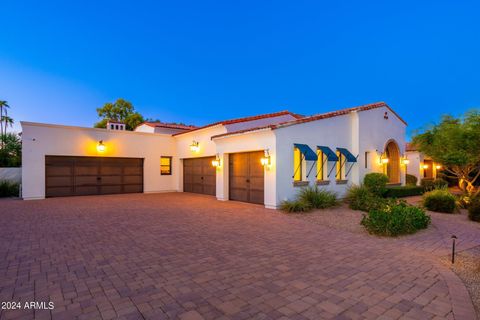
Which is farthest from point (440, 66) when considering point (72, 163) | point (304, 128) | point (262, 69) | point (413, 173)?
point (72, 163)

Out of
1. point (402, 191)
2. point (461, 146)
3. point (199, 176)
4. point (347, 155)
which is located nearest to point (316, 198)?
point (347, 155)

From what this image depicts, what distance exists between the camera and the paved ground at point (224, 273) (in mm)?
3270

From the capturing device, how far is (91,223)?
8367 millimetres

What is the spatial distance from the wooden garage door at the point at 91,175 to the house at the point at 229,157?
0.16ft

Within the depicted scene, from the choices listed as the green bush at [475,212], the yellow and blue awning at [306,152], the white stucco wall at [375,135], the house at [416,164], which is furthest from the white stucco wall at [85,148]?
the house at [416,164]

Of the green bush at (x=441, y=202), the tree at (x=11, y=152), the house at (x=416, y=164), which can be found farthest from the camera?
the house at (x=416, y=164)

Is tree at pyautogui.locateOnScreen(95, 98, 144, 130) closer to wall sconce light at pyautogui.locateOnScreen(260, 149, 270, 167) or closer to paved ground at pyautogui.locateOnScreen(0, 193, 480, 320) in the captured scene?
wall sconce light at pyautogui.locateOnScreen(260, 149, 270, 167)

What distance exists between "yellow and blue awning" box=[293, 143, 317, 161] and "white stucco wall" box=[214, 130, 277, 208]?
1325mm

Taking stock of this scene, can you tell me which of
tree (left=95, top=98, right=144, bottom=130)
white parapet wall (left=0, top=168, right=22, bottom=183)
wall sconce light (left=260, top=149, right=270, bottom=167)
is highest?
tree (left=95, top=98, right=144, bottom=130)

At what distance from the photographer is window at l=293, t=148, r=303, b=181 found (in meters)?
12.2

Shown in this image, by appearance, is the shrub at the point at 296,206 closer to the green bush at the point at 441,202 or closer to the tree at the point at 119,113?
the green bush at the point at 441,202

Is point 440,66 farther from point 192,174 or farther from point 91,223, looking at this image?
point 91,223

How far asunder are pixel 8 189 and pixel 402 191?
24149 mm

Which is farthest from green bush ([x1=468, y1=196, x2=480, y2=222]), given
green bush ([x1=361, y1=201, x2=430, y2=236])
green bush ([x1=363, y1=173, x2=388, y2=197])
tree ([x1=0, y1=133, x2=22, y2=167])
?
tree ([x1=0, y1=133, x2=22, y2=167])
